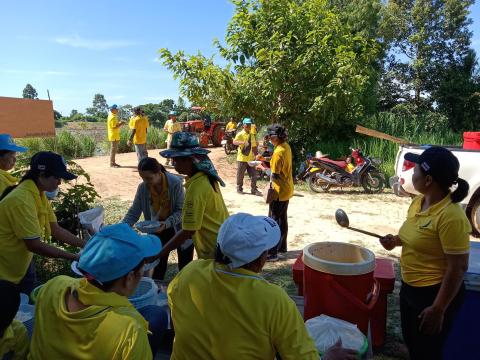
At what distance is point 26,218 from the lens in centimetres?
262

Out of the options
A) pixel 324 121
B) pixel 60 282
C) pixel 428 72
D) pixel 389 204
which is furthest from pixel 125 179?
pixel 428 72

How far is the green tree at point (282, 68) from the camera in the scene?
10.4 meters

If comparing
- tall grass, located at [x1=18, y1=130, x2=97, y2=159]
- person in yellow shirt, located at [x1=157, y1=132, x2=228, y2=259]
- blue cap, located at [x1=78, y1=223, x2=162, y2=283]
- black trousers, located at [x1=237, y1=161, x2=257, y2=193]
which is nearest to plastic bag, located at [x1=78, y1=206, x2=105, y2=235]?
person in yellow shirt, located at [x1=157, y1=132, x2=228, y2=259]

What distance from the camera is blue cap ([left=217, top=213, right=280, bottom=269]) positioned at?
1.57 meters

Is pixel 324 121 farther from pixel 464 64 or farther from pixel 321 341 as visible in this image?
pixel 464 64

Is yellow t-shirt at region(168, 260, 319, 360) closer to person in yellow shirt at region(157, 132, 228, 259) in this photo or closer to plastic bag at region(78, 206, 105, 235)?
person in yellow shirt at region(157, 132, 228, 259)

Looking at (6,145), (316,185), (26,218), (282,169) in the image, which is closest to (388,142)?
(316,185)

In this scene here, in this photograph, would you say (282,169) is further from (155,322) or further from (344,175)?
(344,175)

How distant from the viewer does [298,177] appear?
1103cm

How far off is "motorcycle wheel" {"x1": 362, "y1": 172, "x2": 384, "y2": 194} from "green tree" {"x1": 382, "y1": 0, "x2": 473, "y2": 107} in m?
11.6

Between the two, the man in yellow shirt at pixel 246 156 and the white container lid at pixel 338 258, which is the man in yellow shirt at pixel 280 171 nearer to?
the white container lid at pixel 338 258

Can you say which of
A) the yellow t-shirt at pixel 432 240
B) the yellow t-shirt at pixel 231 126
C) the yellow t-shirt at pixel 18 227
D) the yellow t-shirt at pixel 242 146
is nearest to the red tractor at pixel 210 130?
the yellow t-shirt at pixel 231 126

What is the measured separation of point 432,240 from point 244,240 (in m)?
1.24

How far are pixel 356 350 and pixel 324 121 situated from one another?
10133mm
